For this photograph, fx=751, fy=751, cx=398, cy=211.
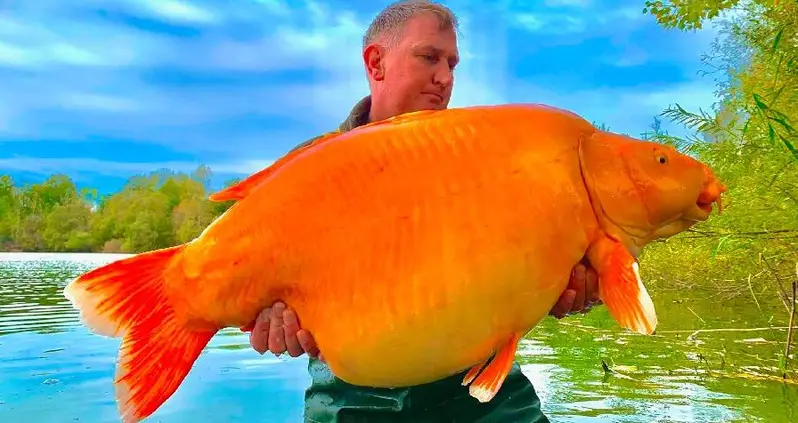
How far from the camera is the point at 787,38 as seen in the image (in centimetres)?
498

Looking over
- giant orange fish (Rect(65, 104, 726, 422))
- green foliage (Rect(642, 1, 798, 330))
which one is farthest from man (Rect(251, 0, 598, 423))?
green foliage (Rect(642, 1, 798, 330))

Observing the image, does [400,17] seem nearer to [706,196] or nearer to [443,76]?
[443,76]

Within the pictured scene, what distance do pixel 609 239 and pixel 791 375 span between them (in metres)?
4.22

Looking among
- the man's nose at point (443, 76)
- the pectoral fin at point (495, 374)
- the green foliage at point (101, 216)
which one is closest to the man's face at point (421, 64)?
the man's nose at point (443, 76)

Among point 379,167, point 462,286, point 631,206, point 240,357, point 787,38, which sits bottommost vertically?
point 240,357

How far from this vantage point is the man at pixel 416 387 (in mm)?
1674

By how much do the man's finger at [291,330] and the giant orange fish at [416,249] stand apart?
0.08 feet

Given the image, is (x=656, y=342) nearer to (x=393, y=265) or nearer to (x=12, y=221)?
(x=393, y=265)

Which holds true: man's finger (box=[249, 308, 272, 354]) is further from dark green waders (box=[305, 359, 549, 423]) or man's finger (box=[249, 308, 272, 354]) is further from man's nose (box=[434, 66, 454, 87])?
man's nose (box=[434, 66, 454, 87])

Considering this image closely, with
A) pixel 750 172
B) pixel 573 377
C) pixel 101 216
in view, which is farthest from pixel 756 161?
pixel 101 216

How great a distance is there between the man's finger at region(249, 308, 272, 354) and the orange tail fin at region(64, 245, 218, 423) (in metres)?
0.12

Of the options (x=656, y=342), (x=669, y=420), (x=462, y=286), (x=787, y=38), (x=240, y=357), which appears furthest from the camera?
(x=240, y=357)

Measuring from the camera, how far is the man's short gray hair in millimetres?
2369

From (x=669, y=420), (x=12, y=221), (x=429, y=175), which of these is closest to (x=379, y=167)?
(x=429, y=175)
